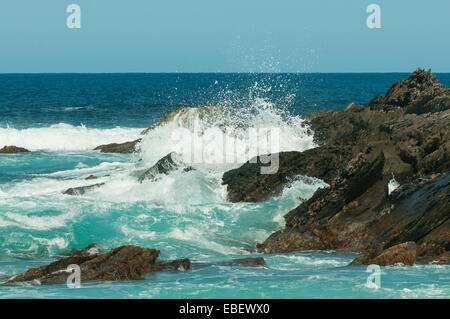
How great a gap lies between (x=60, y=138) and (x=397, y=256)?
24368 mm

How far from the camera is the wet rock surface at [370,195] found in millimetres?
9211

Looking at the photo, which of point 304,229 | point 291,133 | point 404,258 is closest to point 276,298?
point 404,258

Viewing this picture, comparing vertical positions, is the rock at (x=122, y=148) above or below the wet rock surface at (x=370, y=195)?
above

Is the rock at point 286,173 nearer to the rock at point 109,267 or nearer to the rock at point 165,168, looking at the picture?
the rock at point 165,168

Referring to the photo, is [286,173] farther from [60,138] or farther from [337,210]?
[60,138]

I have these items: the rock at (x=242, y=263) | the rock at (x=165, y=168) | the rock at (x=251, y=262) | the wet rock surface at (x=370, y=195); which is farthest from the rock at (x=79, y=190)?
the rock at (x=251, y=262)

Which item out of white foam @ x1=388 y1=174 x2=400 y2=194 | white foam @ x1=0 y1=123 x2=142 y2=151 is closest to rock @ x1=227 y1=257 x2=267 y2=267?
white foam @ x1=388 y1=174 x2=400 y2=194

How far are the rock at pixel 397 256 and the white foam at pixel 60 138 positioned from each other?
22.4 m

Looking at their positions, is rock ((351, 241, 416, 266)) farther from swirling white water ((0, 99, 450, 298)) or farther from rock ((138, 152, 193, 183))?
rock ((138, 152, 193, 183))

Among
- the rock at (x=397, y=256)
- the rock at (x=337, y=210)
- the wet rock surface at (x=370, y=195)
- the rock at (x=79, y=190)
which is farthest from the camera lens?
the rock at (x=79, y=190)

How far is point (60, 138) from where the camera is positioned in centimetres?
3061

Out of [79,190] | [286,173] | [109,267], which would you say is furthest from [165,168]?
[109,267]

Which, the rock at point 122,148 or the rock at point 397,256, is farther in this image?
the rock at point 122,148

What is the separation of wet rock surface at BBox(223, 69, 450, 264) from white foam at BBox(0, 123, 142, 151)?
55.6ft
